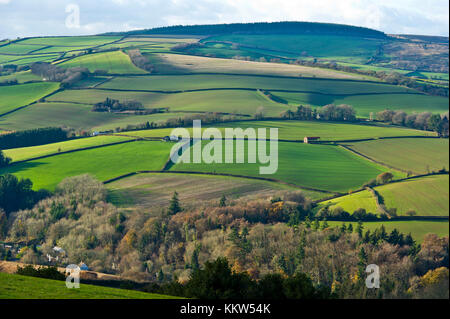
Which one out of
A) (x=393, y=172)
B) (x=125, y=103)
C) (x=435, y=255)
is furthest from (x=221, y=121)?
(x=435, y=255)

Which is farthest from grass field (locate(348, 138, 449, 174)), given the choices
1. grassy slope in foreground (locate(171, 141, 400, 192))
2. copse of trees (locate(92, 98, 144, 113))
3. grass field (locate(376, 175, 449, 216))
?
copse of trees (locate(92, 98, 144, 113))

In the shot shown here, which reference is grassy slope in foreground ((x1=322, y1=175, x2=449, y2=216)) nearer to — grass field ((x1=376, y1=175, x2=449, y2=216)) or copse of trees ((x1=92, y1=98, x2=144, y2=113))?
grass field ((x1=376, y1=175, x2=449, y2=216))

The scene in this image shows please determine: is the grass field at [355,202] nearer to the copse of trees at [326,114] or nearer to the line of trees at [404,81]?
the copse of trees at [326,114]

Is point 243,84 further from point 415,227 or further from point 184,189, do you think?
point 415,227

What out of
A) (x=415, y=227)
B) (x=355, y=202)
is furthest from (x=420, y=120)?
(x=415, y=227)

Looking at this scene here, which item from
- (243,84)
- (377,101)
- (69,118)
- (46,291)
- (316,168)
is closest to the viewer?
(46,291)
